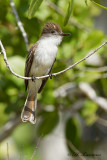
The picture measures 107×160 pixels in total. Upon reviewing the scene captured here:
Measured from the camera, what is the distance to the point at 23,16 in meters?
3.95

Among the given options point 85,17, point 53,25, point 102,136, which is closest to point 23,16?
point 53,25

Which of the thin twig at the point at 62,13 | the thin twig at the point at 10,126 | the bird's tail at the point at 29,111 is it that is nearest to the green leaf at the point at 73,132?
the thin twig at the point at 10,126

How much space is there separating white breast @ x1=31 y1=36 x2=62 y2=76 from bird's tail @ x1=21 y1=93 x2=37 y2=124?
0.33 m

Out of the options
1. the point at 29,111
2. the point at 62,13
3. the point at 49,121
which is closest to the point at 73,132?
the point at 49,121

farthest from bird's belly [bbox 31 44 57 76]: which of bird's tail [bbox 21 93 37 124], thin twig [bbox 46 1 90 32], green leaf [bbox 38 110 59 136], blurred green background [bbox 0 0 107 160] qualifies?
green leaf [bbox 38 110 59 136]

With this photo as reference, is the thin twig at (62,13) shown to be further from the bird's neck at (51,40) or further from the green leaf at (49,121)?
the green leaf at (49,121)

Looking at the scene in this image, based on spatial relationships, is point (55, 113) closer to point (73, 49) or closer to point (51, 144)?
point (73, 49)

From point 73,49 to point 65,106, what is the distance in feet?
2.38

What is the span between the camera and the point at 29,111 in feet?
12.0

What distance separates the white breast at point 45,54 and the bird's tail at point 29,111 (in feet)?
1.08

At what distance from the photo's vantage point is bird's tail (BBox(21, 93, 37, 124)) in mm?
3531

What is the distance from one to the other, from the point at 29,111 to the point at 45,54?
24.0 inches

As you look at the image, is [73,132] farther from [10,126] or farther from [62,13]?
[62,13]

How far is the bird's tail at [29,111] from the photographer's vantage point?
139 inches
